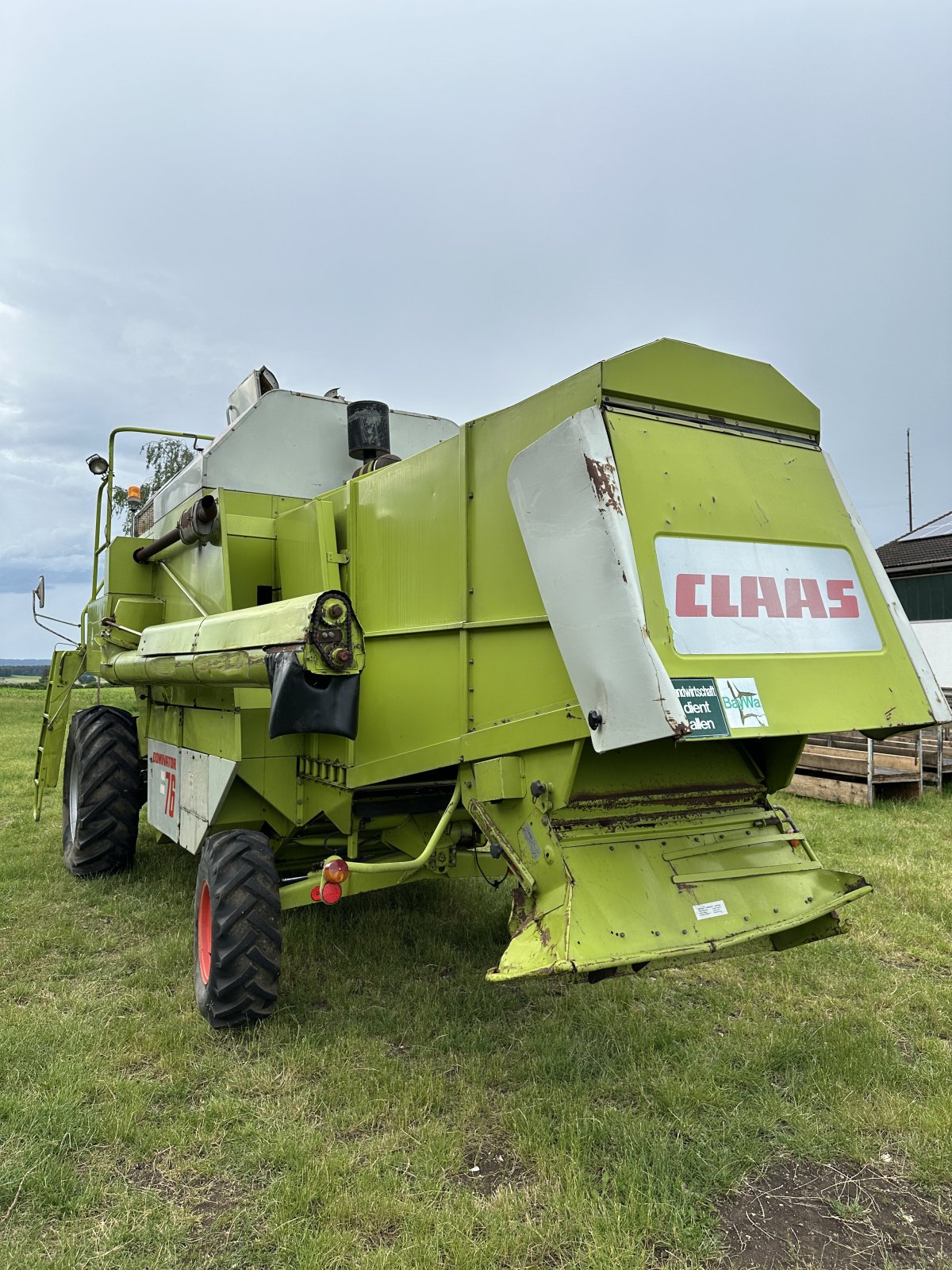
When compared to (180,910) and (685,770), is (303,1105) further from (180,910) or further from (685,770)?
(180,910)

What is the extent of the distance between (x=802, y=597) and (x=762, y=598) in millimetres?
211

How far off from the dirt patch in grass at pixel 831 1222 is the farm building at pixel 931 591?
47.0 feet

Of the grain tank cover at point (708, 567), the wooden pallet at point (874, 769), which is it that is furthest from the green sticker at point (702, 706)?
the wooden pallet at point (874, 769)

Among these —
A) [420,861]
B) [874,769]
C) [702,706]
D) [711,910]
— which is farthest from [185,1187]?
[874,769]

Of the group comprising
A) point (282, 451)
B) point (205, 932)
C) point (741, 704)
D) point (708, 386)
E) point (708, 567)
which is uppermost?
point (282, 451)

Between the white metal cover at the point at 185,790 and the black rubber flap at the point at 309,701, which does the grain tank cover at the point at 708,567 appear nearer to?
the black rubber flap at the point at 309,701

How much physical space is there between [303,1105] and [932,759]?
8428mm

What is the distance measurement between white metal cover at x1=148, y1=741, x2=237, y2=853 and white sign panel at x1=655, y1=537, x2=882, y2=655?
7.32ft

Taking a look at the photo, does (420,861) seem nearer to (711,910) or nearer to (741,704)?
(711,910)

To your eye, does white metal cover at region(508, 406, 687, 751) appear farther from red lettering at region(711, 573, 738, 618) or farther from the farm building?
the farm building

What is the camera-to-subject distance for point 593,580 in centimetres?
260

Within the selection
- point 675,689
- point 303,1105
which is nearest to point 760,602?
point 675,689

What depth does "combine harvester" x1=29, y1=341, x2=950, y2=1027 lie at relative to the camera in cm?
266

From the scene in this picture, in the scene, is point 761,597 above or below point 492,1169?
above
